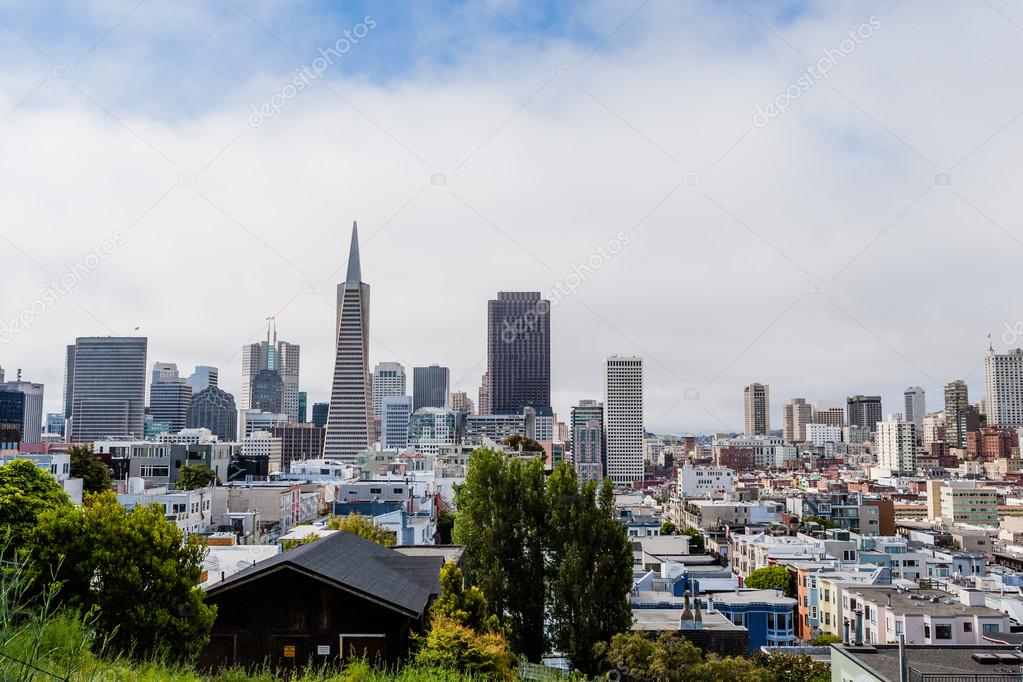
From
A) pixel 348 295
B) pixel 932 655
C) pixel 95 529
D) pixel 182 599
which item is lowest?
pixel 932 655

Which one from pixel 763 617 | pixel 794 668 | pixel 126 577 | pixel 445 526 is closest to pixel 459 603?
pixel 126 577

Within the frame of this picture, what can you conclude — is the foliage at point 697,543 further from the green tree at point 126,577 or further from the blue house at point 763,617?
the green tree at point 126,577

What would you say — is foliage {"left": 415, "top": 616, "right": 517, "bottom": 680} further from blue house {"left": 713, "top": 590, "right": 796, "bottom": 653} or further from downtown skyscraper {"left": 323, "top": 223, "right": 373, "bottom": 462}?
downtown skyscraper {"left": 323, "top": 223, "right": 373, "bottom": 462}

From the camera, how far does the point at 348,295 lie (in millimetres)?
159625

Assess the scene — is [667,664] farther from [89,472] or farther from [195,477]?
[195,477]

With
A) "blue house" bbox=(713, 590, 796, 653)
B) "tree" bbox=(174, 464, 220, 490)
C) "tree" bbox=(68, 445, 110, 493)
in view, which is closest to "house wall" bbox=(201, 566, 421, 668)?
"blue house" bbox=(713, 590, 796, 653)

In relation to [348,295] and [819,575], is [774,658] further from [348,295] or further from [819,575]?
[348,295]

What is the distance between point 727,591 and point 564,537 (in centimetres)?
2504

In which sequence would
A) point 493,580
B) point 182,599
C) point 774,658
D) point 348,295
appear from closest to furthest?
point 182,599 < point 493,580 < point 774,658 < point 348,295

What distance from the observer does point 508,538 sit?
2688cm

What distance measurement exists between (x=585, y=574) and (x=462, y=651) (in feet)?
35.3

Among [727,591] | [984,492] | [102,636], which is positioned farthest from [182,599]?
[984,492]

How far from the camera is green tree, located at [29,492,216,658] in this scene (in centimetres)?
1557

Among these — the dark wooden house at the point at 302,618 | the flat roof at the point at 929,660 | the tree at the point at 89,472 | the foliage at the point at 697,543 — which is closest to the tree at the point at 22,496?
the dark wooden house at the point at 302,618
